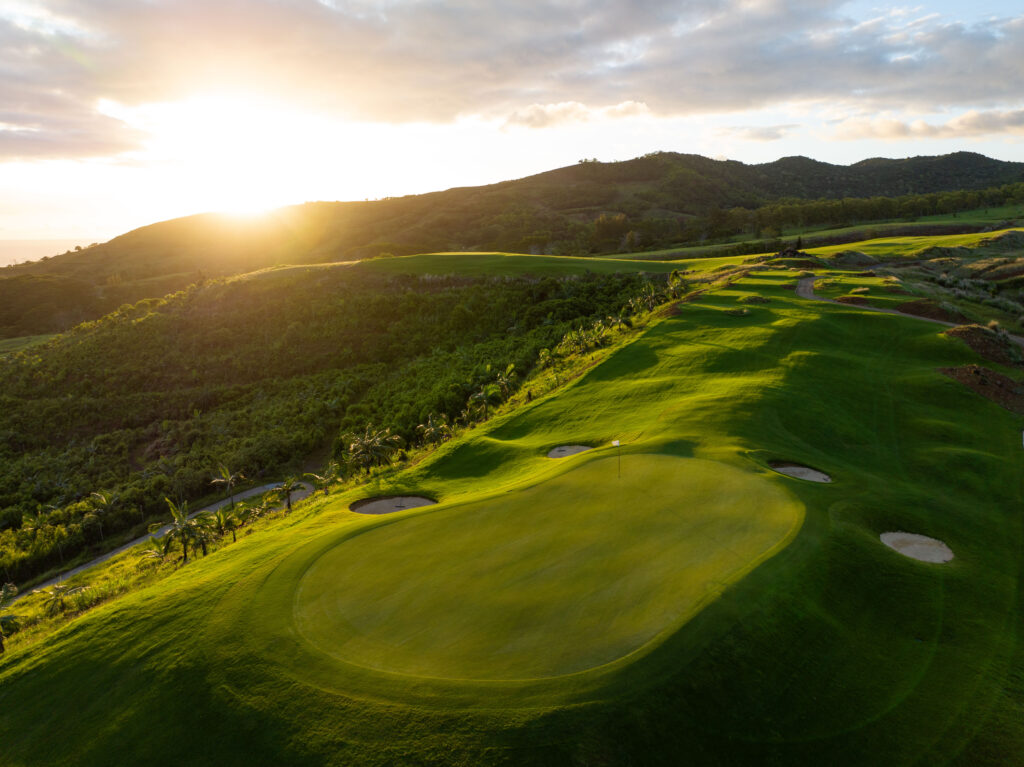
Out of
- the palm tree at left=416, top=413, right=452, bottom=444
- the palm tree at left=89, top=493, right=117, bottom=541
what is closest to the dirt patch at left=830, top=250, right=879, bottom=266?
the palm tree at left=416, top=413, right=452, bottom=444

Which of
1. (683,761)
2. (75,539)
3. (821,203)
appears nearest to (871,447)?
(683,761)

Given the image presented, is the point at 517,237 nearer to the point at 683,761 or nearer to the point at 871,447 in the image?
the point at 871,447

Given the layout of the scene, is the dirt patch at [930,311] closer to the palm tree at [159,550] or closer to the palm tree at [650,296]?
the palm tree at [650,296]

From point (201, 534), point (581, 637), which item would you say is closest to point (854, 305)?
point (581, 637)

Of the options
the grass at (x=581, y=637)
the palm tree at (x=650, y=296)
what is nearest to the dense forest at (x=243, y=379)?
the palm tree at (x=650, y=296)

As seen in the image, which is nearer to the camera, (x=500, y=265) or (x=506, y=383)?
(x=506, y=383)

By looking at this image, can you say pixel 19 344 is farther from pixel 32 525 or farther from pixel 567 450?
pixel 567 450
